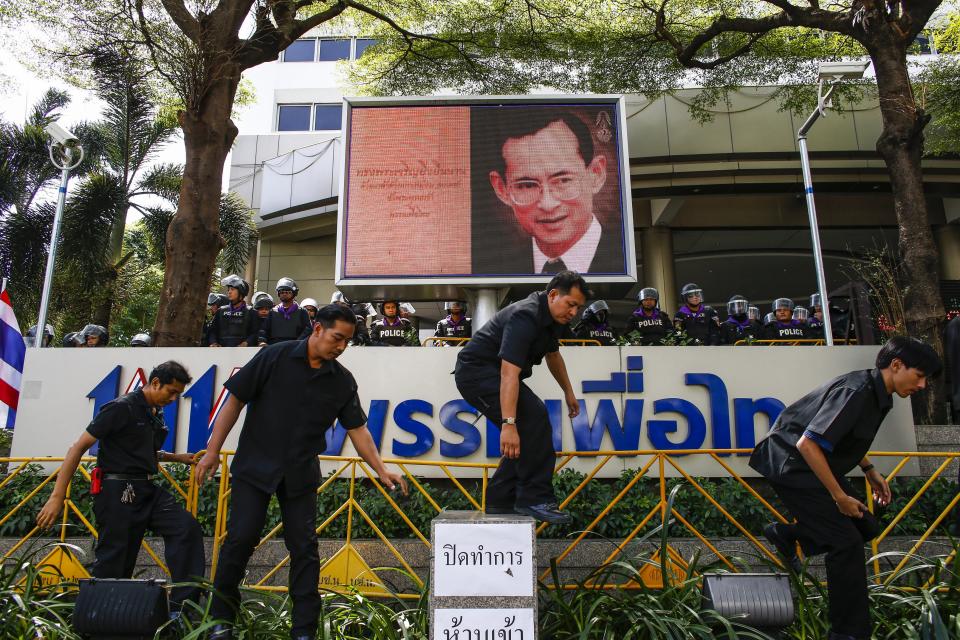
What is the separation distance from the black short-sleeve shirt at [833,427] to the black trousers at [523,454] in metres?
1.18

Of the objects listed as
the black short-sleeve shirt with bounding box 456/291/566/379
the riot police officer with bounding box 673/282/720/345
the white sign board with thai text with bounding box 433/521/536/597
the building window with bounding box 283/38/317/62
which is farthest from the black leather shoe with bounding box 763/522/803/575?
the building window with bounding box 283/38/317/62

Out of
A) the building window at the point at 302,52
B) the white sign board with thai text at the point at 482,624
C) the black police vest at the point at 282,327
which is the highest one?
the building window at the point at 302,52

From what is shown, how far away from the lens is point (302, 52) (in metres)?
22.3

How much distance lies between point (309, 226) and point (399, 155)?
361 inches

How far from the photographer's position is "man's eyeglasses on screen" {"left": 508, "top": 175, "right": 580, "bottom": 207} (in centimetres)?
882

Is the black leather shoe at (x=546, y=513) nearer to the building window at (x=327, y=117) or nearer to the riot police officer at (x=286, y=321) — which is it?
the riot police officer at (x=286, y=321)

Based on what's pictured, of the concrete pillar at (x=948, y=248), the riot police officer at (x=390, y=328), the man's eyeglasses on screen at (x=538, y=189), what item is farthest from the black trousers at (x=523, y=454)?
the concrete pillar at (x=948, y=248)

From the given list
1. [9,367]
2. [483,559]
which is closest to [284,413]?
[483,559]

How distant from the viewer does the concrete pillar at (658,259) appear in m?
17.0

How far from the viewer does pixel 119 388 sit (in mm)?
6996

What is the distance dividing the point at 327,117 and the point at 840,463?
19968 millimetres

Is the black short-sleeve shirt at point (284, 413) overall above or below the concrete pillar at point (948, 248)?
below

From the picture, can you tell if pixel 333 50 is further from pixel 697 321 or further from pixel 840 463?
pixel 840 463

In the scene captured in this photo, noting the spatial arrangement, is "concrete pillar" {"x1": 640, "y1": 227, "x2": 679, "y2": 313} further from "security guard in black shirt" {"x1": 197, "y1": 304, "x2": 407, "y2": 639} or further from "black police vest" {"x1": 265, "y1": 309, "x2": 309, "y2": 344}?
"security guard in black shirt" {"x1": 197, "y1": 304, "x2": 407, "y2": 639}
